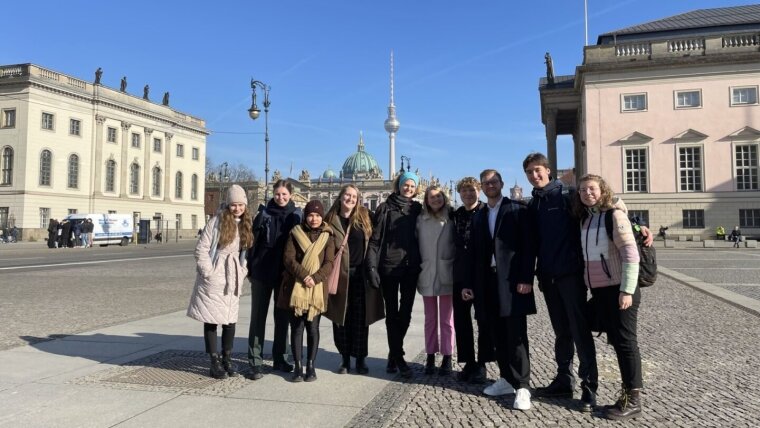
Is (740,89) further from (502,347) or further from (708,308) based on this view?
(502,347)

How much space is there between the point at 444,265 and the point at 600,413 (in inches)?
75.7

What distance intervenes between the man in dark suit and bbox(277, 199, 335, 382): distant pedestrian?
1.48m

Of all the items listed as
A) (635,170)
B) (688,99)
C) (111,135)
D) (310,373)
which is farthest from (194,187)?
(310,373)

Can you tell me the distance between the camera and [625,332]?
14.4 feet

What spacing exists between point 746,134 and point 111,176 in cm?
6131

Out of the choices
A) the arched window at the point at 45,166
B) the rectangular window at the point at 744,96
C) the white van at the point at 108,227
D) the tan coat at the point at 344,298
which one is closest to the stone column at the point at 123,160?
the arched window at the point at 45,166

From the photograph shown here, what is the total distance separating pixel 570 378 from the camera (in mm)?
4836

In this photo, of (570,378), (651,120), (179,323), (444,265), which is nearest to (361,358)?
(444,265)

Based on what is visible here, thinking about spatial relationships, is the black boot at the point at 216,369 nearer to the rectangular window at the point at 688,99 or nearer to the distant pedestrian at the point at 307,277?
the distant pedestrian at the point at 307,277

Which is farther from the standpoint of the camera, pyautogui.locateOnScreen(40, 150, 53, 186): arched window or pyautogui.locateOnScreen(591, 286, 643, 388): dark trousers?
pyautogui.locateOnScreen(40, 150, 53, 186): arched window

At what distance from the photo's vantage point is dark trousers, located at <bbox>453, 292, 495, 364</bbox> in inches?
213

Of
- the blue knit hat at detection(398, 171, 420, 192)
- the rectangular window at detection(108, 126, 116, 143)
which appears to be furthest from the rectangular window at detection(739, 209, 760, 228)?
the rectangular window at detection(108, 126, 116, 143)

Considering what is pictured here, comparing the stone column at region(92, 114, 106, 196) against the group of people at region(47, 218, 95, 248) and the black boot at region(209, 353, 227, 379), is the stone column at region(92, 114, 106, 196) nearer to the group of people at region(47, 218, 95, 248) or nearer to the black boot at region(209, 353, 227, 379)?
the group of people at region(47, 218, 95, 248)

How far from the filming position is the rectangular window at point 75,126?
56.2m
